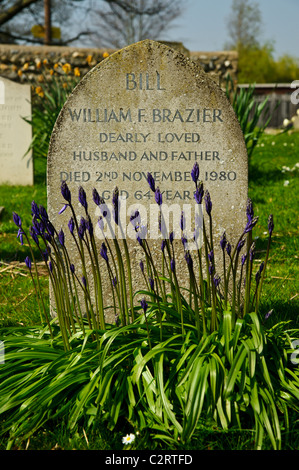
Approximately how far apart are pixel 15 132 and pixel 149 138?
17.4 feet

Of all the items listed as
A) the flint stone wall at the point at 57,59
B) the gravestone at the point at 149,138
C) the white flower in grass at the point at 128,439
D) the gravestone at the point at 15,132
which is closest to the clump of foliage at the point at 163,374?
the white flower in grass at the point at 128,439

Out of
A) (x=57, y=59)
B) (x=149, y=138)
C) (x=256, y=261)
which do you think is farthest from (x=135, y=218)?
(x=57, y=59)

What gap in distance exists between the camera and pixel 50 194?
2885mm

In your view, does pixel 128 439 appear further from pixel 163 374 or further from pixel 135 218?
pixel 135 218

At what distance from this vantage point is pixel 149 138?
289cm

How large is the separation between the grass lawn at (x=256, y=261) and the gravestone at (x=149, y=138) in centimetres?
79

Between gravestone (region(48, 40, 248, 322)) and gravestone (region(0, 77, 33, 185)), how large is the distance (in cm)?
495

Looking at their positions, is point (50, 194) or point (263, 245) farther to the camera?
point (263, 245)

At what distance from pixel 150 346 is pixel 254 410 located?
0.51m

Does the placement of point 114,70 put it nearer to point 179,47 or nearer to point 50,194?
point 50,194

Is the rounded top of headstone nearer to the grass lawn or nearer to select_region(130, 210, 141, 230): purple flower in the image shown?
select_region(130, 210, 141, 230): purple flower

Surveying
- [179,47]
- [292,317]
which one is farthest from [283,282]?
[179,47]

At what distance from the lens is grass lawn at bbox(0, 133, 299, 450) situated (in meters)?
2.02
